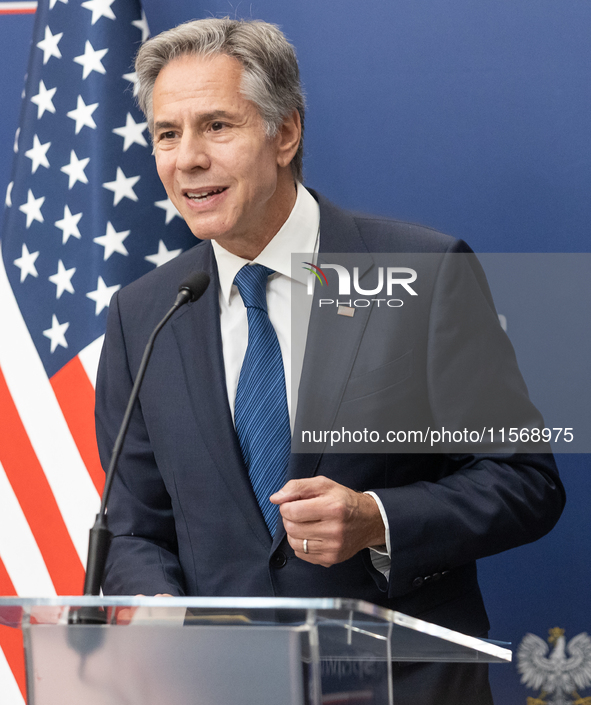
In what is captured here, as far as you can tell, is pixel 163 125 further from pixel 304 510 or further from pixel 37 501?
pixel 37 501

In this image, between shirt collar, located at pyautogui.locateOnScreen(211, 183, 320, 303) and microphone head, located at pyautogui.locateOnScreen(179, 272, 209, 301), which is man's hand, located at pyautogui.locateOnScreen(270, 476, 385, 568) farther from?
shirt collar, located at pyautogui.locateOnScreen(211, 183, 320, 303)

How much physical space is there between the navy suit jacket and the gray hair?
0.27 metres

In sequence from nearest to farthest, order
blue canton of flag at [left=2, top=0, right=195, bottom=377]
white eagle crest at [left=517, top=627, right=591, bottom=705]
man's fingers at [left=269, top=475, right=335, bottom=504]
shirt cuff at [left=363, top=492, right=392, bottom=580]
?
1. man's fingers at [left=269, top=475, right=335, bottom=504]
2. shirt cuff at [left=363, top=492, right=392, bottom=580]
3. white eagle crest at [left=517, top=627, right=591, bottom=705]
4. blue canton of flag at [left=2, top=0, right=195, bottom=377]

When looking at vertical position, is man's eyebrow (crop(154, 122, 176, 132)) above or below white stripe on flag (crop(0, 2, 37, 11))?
below

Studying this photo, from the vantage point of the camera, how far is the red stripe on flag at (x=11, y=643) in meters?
2.32

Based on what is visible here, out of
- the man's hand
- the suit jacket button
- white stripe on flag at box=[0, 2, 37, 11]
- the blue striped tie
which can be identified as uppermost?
white stripe on flag at box=[0, 2, 37, 11]

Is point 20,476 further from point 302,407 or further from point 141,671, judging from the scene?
point 141,671

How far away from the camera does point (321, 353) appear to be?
1.53 m

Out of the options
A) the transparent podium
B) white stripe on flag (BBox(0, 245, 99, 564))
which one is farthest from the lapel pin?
white stripe on flag (BBox(0, 245, 99, 564))

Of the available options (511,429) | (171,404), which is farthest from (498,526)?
(171,404)

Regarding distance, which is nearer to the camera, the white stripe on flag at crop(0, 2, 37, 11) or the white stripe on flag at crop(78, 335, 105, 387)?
the white stripe on flag at crop(78, 335, 105, 387)

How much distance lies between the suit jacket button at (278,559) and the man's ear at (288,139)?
2.63ft

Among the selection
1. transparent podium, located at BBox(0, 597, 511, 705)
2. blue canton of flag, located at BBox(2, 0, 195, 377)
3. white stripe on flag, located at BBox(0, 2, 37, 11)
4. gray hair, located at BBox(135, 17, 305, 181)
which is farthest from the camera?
white stripe on flag, located at BBox(0, 2, 37, 11)

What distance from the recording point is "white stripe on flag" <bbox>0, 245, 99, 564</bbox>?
2.27 m
